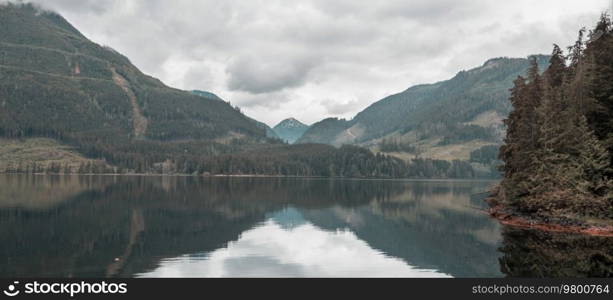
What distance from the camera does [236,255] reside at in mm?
55688

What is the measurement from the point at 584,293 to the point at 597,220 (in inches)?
1690

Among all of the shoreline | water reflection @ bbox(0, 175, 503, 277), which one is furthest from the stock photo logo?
the shoreline

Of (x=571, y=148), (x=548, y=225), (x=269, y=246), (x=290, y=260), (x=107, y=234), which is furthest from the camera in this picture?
(x=571, y=148)

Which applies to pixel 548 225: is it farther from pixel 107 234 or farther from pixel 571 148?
pixel 107 234

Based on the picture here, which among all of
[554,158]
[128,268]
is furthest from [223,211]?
[554,158]

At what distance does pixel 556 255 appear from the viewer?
172 ft

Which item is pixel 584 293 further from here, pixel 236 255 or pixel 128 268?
pixel 128 268

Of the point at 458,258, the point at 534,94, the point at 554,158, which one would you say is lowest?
the point at 458,258

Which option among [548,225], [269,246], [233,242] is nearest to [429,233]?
[548,225]

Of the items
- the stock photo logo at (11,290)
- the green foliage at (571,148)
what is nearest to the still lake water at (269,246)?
the green foliage at (571,148)

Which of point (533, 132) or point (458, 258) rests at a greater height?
point (533, 132)

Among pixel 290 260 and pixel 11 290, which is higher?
pixel 11 290
